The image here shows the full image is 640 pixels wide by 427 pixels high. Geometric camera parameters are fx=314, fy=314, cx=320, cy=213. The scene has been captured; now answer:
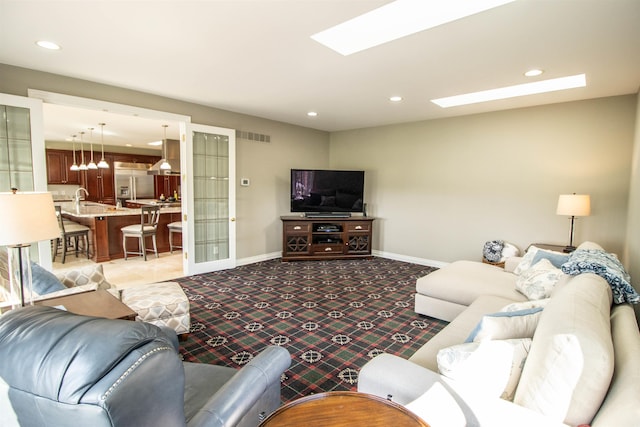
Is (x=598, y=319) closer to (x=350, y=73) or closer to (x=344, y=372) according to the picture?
(x=344, y=372)

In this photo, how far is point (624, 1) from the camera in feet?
6.39

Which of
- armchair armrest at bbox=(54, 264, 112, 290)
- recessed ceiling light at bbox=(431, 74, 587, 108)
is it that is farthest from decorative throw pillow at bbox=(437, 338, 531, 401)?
recessed ceiling light at bbox=(431, 74, 587, 108)

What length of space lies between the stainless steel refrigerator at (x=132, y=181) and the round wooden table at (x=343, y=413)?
10.5 meters

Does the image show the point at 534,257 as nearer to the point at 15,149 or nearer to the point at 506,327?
the point at 506,327

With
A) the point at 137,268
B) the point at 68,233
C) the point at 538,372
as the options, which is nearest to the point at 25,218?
the point at 538,372

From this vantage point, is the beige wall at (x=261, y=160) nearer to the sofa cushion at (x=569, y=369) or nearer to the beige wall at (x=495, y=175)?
the beige wall at (x=495, y=175)

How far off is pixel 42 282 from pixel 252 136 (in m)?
3.75

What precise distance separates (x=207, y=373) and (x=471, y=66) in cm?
335

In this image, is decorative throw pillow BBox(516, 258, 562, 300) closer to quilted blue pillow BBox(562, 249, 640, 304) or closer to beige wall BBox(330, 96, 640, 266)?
quilted blue pillow BBox(562, 249, 640, 304)

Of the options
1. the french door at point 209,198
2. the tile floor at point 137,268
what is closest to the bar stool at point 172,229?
the tile floor at point 137,268

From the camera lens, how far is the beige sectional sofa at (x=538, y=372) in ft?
3.38

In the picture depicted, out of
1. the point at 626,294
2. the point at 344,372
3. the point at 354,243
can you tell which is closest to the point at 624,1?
the point at 626,294

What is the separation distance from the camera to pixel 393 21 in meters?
2.35

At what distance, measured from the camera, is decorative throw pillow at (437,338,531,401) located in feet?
4.17
